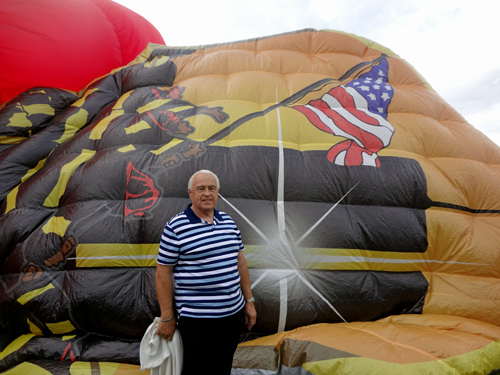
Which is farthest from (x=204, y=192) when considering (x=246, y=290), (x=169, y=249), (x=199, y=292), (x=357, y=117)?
(x=357, y=117)

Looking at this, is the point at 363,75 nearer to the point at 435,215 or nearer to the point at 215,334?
the point at 435,215

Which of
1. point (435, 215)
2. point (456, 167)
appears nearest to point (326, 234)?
point (435, 215)

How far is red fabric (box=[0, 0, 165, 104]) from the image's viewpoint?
9.22 ft

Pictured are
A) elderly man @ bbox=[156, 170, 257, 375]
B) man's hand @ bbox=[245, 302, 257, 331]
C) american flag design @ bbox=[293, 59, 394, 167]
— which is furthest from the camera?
american flag design @ bbox=[293, 59, 394, 167]

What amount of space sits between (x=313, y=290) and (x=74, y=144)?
88.2 inches

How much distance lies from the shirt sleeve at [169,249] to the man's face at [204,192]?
0.61 feet

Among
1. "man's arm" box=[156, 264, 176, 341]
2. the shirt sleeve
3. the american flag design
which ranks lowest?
"man's arm" box=[156, 264, 176, 341]

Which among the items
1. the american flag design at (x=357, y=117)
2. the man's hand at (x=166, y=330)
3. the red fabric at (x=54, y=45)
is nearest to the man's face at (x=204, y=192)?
the man's hand at (x=166, y=330)

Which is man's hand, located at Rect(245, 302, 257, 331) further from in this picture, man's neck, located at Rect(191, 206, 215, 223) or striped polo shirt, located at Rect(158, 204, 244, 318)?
man's neck, located at Rect(191, 206, 215, 223)

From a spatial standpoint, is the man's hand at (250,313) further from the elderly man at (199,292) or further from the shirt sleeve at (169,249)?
the shirt sleeve at (169,249)

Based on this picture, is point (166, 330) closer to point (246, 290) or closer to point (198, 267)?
point (198, 267)

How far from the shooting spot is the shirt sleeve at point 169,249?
4.40 ft

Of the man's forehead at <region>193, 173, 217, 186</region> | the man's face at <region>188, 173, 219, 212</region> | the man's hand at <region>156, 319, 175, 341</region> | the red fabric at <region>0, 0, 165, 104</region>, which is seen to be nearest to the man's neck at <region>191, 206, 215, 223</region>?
the man's face at <region>188, 173, 219, 212</region>

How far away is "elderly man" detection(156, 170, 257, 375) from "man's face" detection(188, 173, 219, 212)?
7 cm
